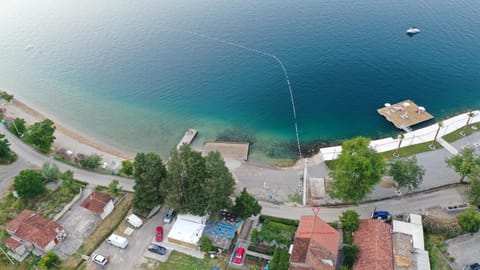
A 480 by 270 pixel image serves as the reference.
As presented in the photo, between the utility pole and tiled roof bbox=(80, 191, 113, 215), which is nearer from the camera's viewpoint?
tiled roof bbox=(80, 191, 113, 215)

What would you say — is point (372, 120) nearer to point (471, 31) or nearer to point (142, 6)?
point (471, 31)

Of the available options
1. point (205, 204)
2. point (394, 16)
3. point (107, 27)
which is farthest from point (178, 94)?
point (394, 16)

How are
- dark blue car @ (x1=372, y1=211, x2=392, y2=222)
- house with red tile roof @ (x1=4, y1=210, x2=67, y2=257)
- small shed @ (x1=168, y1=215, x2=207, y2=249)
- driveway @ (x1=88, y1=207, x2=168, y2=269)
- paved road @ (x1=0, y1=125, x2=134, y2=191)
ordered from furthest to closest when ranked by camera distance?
1. paved road @ (x1=0, y1=125, x2=134, y2=191)
2. dark blue car @ (x1=372, y1=211, x2=392, y2=222)
3. small shed @ (x1=168, y1=215, x2=207, y2=249)
4. house with red tile roof @ (x1=4, y1=210, x2=67, y2=257)
5. driveway @ (x1=88, y1=207, x2=168, y2=269)

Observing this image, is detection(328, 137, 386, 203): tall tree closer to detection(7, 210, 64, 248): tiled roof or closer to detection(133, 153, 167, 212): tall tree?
detection(133, 153, 167, 212): tall tree

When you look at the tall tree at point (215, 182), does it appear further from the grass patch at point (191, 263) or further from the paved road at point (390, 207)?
the paved road at point (390, 207)

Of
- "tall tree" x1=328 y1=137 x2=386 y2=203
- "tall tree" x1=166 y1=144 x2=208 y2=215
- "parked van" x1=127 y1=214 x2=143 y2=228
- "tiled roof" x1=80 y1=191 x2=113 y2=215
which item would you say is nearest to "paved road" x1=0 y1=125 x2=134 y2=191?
"tiled roof" x1=80 y1=191 x2=113 y2=215

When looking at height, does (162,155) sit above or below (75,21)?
below

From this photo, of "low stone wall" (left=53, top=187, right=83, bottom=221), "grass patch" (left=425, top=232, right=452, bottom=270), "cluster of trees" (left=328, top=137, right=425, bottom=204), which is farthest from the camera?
"low stone wall" (left=53, top=187, right=83, bottom=221)

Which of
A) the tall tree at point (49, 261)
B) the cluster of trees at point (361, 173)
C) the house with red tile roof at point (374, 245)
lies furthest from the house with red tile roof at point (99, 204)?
the house with red tile roof at point (374, 245)
